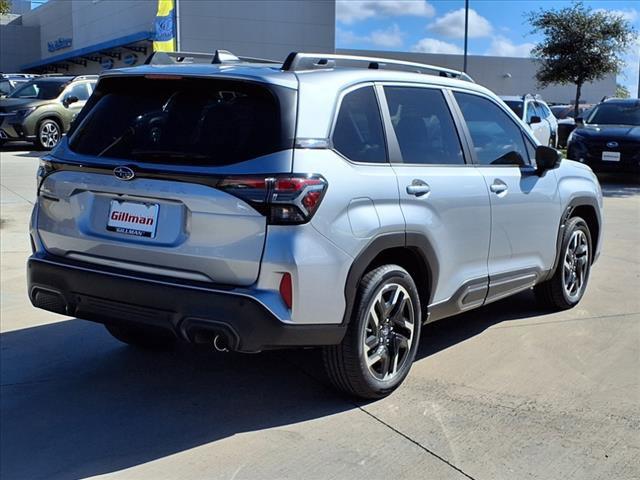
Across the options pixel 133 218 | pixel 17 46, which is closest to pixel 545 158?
pixel 133 218

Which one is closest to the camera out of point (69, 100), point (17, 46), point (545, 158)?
point (545, 158)

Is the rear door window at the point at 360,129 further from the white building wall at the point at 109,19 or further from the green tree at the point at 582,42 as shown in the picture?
the white building wall at the point at 109,19

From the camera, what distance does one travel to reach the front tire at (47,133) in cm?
1797

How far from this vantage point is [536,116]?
18.0m

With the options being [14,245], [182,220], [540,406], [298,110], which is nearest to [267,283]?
[182,220]

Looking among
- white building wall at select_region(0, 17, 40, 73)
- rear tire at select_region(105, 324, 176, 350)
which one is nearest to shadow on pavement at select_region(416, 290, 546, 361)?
rear tire at select_region(105, 324, 176, 350)

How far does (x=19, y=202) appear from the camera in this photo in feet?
35.1

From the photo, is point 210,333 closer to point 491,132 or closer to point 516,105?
point 491,132

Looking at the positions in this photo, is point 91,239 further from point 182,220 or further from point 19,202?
point 19,202

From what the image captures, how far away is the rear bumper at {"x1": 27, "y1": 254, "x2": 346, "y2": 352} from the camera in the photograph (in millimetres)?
3398

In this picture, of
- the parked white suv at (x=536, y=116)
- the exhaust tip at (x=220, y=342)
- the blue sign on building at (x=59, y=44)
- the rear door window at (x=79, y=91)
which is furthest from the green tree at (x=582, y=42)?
the blue sign on building at (x=59, y=44)

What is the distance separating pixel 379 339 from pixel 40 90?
17045 mm

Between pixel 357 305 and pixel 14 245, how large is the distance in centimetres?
562

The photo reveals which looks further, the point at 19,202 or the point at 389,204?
the point at 19,202
